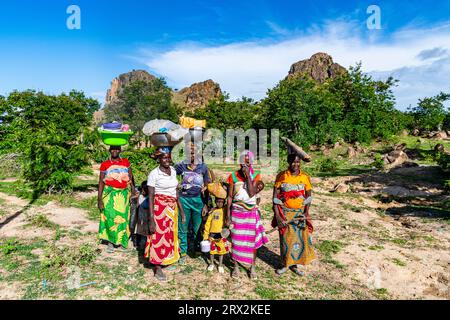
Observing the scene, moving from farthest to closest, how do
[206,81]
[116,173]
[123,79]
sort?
[123,79] → [206,81] → [116,173]

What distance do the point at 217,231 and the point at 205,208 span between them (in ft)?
1.29

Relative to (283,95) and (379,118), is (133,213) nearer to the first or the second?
Result: (283,95)

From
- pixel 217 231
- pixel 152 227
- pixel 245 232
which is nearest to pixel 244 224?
pixel 245 232

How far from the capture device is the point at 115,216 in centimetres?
470

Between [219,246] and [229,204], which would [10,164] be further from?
[229,204]

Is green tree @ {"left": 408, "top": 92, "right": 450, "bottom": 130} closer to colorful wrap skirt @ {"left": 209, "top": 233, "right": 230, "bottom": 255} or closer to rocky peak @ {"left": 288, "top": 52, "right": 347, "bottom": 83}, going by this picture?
colorful wrap skirt @ {"left": 209, "top": 233, "right": 230, "bottom": 255}

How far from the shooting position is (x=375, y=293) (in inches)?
158

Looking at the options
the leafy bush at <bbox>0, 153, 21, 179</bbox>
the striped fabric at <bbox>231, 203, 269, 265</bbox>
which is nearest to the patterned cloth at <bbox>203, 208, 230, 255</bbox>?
the striped fabric at <bbox>231, 203, 269, 265</bbox>

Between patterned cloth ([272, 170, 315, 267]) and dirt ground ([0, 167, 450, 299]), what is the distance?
0.36 meters

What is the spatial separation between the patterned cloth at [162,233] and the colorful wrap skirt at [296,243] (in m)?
1.57

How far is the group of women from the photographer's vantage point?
3.86 m

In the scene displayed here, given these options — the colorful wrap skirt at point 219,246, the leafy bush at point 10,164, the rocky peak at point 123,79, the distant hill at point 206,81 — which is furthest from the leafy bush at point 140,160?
the rocky peak at point 123,79

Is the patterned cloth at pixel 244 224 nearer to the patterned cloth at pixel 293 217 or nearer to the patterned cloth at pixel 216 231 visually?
the patterned cloth at pixel 216 231
